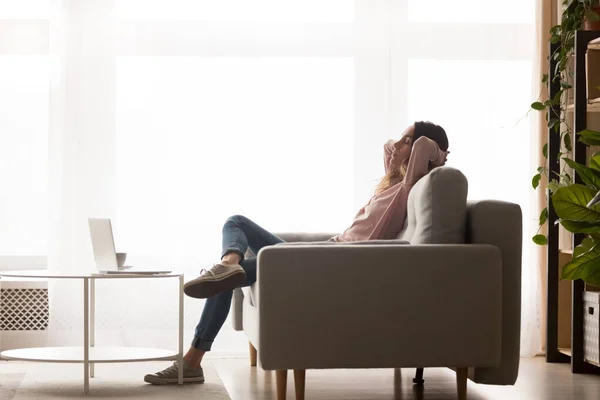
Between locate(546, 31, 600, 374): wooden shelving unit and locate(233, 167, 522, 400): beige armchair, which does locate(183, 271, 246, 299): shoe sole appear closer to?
locate(233, 167, 522, 400): beige armchair

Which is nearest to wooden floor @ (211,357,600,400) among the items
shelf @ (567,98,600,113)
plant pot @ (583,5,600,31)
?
shelf @ (567,98,600,113)

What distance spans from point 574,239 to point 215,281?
1813 mm

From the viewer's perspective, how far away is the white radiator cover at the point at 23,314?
4.67 metres

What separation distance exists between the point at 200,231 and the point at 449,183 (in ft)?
6.41

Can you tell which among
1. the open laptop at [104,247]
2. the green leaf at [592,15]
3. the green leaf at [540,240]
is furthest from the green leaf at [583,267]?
the open laptop at [104,247]

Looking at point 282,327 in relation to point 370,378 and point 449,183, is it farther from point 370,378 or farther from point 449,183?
point 370,378

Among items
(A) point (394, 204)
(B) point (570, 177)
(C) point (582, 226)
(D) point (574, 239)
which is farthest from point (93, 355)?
(B) point (570, 177)

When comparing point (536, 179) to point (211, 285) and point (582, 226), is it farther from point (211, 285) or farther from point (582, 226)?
point (211, 285)

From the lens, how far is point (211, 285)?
10.4 ft

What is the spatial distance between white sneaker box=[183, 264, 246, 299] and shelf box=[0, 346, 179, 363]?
1.33 feet

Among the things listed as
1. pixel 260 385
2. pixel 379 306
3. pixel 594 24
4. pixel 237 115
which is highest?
pixel 594 24

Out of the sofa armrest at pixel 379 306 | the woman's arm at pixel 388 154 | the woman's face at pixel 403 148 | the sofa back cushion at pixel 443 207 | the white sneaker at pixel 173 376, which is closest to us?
the sofa armrest at pixel 379 306

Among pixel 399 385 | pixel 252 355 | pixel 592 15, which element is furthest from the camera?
pixel 252 355

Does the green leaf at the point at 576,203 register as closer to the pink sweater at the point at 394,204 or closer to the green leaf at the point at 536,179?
the pink sweater at the point at 394,204
